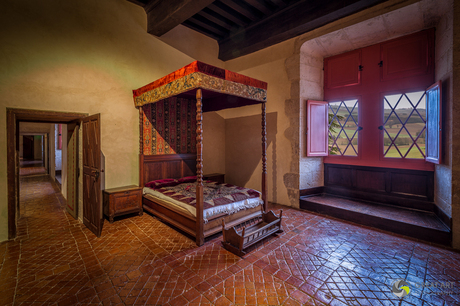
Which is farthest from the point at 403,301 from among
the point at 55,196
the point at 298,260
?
the point at 55,196

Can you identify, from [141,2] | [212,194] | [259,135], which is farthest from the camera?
[259,135]

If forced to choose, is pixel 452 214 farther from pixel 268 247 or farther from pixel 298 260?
pixel 268 247

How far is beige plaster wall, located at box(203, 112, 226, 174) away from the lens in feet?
20.9

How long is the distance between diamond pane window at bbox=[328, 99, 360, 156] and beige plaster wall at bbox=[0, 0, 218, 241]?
4.35 meters

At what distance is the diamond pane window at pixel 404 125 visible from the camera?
4.12 m

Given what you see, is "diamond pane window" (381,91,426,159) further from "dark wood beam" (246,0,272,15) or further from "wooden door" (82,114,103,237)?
"wooden door" (82,114,103,237)

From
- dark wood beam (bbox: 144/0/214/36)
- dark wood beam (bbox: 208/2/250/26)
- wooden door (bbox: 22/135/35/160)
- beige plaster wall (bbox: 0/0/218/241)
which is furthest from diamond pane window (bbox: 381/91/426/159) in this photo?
wooden door (bbox: 22/135/35/160)

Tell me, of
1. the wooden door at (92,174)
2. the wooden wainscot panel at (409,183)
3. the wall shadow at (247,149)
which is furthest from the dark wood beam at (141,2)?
the wooden wainscot panel at (409,183)

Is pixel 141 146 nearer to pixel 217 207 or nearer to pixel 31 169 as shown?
pixel 217 207

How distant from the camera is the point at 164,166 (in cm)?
521

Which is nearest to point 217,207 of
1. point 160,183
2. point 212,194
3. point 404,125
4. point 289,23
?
point 212,194

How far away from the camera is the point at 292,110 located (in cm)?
505

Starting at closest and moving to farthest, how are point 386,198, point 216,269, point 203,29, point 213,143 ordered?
point 216,269, point 386,198, point 203,29, point 213,143

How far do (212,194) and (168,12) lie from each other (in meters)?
3.78
